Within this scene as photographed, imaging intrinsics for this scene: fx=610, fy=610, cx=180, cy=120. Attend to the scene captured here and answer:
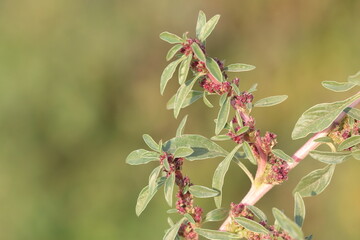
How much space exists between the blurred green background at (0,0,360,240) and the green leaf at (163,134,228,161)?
54.0 inches

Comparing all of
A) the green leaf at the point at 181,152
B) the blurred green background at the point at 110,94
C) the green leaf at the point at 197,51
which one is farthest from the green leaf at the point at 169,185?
the blurred green background at the point at 110,94

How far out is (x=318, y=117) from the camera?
2.15ft

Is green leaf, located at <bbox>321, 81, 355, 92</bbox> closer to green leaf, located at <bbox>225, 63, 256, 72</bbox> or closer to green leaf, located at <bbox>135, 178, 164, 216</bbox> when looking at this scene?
green leaf, located at <bbox>225, 63, 256, 72</bbox>

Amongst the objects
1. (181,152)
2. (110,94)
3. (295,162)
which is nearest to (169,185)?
(181,152)

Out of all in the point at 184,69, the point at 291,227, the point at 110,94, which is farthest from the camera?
the point at 110,94

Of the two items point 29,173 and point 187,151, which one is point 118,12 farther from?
point 187,151

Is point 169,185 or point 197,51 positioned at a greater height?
point 197,51

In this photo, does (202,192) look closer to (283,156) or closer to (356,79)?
(283,156)

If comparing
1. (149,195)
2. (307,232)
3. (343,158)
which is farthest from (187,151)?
(307,232)

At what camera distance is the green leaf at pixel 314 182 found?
69 centimetres

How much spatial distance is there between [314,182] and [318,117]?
8 centimetres

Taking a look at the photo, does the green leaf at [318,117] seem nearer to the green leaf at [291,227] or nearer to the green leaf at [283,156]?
the green leaf at [283,156]

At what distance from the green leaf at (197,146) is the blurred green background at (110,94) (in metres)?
1.37

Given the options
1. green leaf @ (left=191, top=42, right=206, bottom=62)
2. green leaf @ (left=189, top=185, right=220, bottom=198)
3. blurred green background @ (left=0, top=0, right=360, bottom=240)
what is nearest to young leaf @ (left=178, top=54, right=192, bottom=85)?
green leaf @ (left=191, top=42, right=206, bottom=62)
